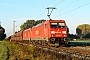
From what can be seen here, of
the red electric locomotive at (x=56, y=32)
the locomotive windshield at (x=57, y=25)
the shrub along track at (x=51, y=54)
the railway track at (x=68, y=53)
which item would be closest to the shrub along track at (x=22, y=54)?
the shrub along track at (x=51, y=54)

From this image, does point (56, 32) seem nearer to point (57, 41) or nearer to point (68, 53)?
point (57, 41)

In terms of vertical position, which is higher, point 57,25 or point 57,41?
point 57,25

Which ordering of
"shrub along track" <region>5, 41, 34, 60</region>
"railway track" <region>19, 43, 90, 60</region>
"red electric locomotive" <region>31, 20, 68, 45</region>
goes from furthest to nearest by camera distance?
1. "red electric locomotive" <region>31, 20, 68, 45</region>
2. "shrub along track" <region>5, 41, 34, 60</region>
3. "railway track" <region>19, 43, 90, 60</region>

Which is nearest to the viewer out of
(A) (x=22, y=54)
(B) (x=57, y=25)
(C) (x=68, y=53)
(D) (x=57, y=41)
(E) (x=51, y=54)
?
(E) (x=51, y=54)

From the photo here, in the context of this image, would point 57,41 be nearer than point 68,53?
No

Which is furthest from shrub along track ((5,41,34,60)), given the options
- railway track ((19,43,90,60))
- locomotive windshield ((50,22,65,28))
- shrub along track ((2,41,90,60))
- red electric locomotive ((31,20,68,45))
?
locomotive windshield ((50,22,65,28))

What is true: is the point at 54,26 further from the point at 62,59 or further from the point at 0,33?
the point at 0,33

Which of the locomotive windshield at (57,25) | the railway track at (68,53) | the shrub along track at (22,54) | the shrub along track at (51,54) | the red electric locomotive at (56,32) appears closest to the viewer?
the railway track at (68,53)

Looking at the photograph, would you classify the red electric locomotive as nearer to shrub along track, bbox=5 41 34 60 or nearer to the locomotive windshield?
the locomotive windshield

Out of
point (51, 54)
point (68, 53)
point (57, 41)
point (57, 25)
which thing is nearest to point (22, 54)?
point (51, 54)

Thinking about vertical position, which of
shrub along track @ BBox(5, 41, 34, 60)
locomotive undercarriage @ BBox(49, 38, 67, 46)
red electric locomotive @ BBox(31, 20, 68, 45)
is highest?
red electric locomotive @ BBox(31, 20, 68, 45)

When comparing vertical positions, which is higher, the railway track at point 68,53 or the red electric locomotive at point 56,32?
the red electric locomotive at point 56,32

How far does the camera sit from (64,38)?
28.4 metres

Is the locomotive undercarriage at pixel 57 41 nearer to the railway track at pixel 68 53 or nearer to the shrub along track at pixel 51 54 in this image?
the shrub along track at pixel 51 54
